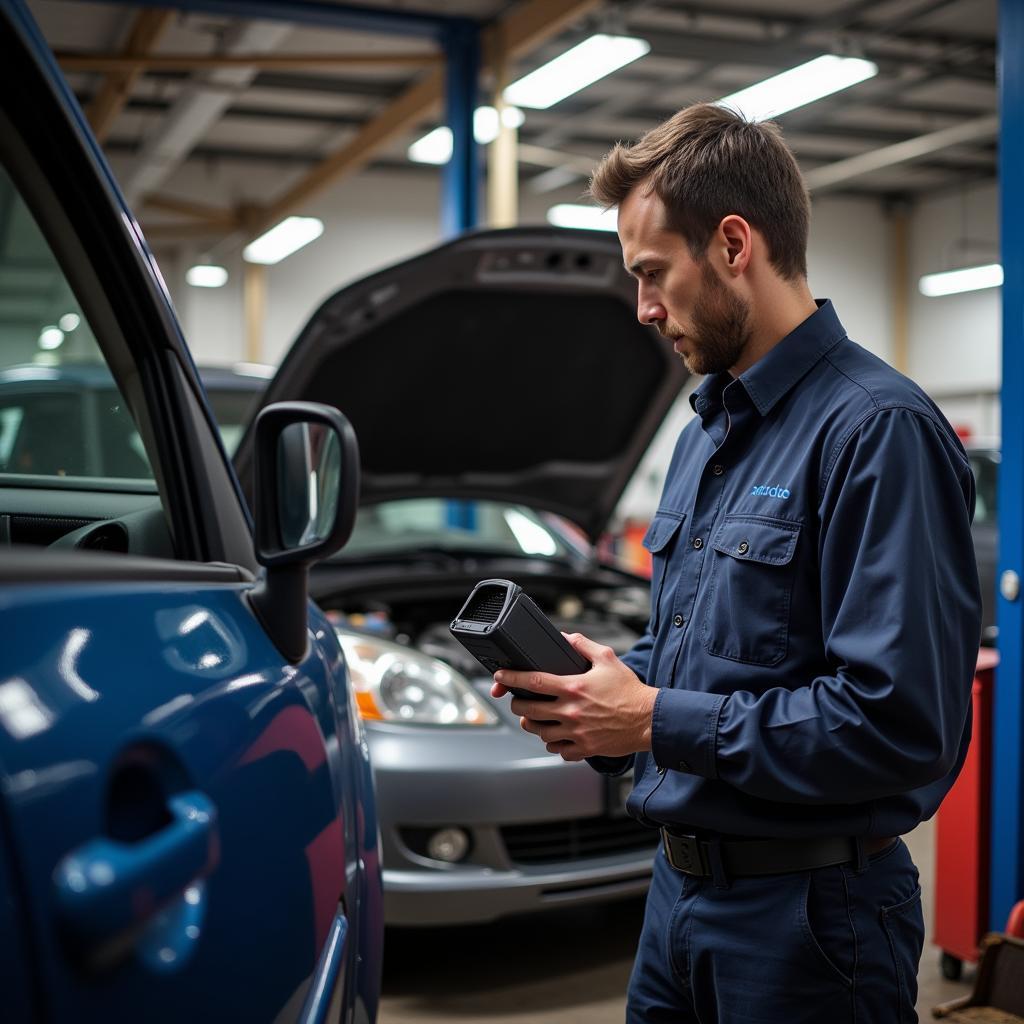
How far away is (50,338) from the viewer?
2391mm

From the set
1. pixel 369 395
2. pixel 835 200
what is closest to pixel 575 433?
pixel 369 395

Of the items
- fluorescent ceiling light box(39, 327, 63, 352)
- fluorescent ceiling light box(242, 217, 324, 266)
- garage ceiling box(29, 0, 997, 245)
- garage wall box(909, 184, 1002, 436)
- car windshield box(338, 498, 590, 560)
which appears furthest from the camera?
garage wall box(909, 184, 1002, 436)

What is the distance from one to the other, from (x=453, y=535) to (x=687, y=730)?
337 centimetres

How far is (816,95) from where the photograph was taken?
A: 29.2ft

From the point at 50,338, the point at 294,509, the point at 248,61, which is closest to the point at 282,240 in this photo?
the point at 248,61

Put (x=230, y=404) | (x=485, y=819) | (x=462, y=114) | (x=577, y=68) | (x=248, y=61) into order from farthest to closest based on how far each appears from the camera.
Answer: (x=248, y=61) < (x=577, y=68) < (x=462, y=114) < (x=230, y=404) < (x=485, y=819)

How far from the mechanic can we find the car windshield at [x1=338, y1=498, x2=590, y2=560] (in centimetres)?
261

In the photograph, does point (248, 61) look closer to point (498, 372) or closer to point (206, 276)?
point (498, 372)

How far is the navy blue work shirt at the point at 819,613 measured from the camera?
51.8 inches

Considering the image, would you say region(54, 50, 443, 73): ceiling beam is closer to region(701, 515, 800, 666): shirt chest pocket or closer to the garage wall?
region(701, 515, 800, 666): shirt chest pocket

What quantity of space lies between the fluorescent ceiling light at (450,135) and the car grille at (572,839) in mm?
5249

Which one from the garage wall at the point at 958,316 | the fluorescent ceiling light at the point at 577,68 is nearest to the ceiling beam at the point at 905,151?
the garage wall at the point at 958,316

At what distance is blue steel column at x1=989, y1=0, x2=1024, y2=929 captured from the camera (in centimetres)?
313

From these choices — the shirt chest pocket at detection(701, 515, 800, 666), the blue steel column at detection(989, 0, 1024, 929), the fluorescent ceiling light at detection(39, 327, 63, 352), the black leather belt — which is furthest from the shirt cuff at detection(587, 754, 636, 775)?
the blue steel column at detection(989, 0, 1024, 929)
